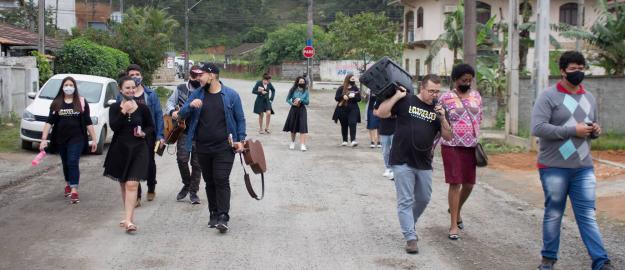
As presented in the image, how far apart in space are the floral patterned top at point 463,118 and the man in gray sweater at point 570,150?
133cm

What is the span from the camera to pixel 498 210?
9500 mm

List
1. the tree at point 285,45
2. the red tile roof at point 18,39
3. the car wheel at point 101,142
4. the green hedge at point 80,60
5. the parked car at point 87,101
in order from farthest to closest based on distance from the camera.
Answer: the tree at point 285,45 → the green hedge at point 80,60 → the red tile roof at point 18,39 → the car wheel at point 101,142 → the parked car at point 87,101

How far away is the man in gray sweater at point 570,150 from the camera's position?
614cm

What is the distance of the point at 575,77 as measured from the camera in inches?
242

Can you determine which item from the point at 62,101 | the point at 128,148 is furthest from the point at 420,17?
the point at 128,148

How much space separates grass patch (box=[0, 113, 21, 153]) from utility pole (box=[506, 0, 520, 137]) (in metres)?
10.5

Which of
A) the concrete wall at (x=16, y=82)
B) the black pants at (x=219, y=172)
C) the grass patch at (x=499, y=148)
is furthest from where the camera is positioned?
the concrete wall at (x=16, y=82)

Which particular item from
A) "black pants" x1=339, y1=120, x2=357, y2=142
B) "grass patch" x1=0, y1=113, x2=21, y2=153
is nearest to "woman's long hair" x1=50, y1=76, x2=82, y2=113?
"grass patch" x1=0, y1=113, x2=21, y2=153

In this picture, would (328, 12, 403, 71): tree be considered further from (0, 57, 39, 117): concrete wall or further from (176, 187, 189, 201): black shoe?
(176, 187, 189, 201): black shoe

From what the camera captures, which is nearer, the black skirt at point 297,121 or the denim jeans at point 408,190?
the denim jeans at point 408,190

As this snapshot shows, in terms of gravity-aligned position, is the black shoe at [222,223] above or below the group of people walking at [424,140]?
below

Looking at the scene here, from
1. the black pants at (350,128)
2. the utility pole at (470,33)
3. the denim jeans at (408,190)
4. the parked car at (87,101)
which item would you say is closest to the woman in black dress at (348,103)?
the black pants at (350,128)

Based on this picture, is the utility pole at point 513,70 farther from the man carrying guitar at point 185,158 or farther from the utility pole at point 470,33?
the man carrying guitar at point 185,158

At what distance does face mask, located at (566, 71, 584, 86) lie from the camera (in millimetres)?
6121
